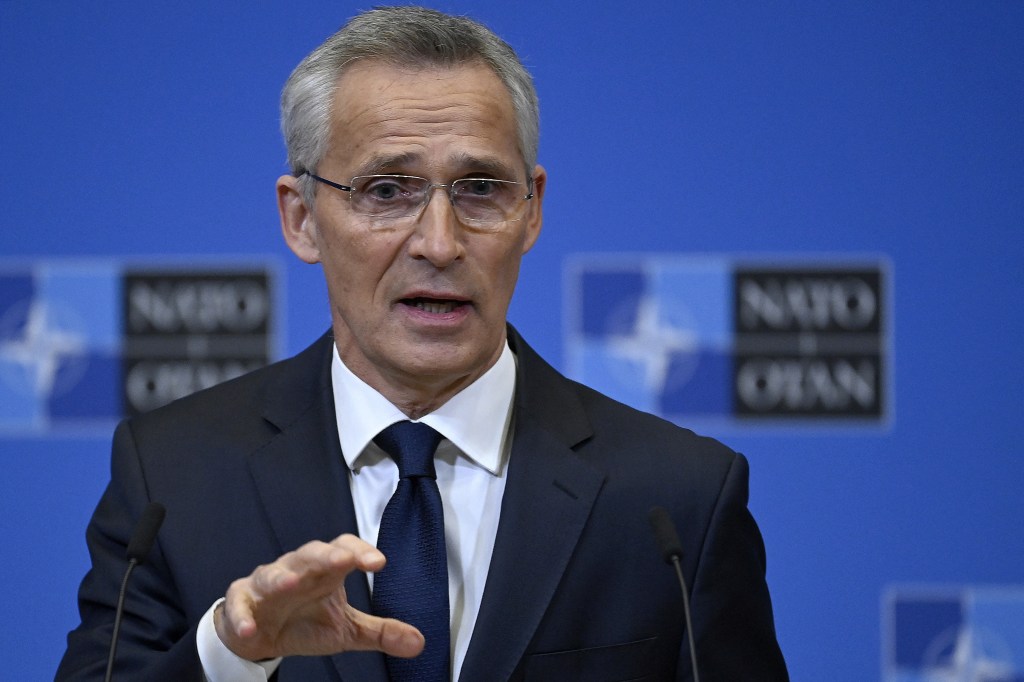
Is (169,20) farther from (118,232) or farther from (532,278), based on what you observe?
(532,278)

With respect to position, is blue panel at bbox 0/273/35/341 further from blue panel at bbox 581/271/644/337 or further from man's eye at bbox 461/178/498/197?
man's eye at bbox 461/178/498/197

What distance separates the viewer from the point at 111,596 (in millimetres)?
1659

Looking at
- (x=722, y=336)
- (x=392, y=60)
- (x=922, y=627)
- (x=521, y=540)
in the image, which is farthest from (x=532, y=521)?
(x=922, y=627)

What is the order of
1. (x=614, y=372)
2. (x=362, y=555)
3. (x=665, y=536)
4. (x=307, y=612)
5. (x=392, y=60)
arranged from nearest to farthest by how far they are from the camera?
(x=362, y=555)
(x=307, y=612)
(x=665, y=536)
(x=392, y=60)
(x=614, y=372)

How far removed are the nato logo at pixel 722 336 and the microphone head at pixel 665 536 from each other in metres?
1.19

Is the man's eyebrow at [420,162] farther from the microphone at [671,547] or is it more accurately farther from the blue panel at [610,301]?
the blue panel at [610,301]

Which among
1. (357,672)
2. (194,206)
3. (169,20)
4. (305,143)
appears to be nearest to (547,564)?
(357,672)

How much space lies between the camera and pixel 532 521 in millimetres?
1695

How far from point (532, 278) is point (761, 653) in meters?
1.17

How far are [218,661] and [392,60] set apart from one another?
2.70ft

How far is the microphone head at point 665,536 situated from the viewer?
145 centimetres

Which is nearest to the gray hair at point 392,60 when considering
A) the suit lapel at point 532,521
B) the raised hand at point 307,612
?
the suit lapel at point 532,521

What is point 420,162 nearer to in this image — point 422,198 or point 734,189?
point 422,198

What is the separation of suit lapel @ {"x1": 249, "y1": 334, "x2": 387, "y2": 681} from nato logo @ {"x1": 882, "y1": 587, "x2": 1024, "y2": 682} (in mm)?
1517
